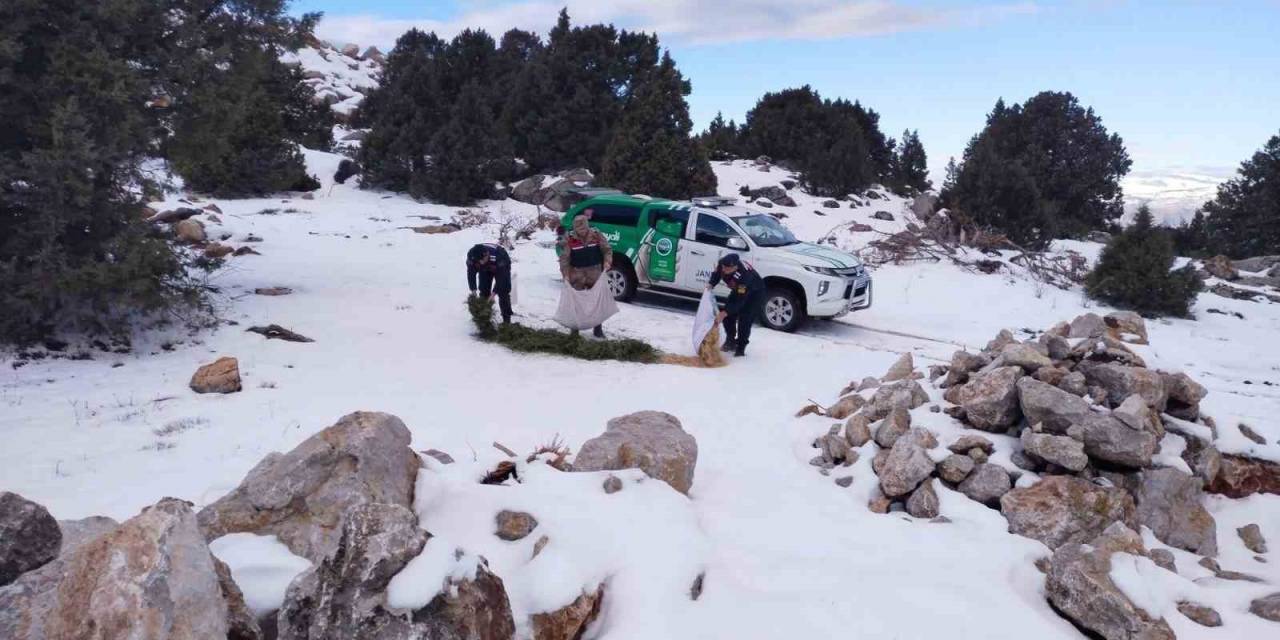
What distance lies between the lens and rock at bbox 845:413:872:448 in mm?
7031

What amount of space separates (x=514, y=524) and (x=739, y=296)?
22.6 feet

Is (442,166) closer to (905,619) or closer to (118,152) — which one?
(118,152)

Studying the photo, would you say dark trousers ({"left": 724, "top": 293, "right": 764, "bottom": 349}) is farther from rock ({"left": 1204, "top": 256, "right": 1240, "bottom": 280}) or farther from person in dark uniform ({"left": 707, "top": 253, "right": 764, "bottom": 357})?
rock ({"left": 1204, "top": 256, "right": 1240, "bottom": 280})

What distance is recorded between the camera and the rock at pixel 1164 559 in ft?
16.9

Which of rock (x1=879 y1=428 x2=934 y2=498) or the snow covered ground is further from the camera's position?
rock (x1=879 y1=428 x2=934 y2=498)

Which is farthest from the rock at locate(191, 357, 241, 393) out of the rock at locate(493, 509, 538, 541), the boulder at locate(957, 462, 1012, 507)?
the boulder at locate(957, 462, 1012, 507)

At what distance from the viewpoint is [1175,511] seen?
592 cm

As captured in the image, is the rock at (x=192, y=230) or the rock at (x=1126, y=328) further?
the rock at (x=192, y=230)

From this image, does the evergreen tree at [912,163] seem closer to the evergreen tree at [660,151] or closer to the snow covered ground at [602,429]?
the evergreen tree at [660,151]

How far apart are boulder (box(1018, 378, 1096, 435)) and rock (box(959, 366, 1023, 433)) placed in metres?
0.13

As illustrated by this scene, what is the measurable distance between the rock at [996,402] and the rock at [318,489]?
471 cm

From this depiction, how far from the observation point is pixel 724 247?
12867mm

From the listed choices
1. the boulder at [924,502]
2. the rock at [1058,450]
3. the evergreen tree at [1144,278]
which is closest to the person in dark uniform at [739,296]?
the boulder at [924,502]

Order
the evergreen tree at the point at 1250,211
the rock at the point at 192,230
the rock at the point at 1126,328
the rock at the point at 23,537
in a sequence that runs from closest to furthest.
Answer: the rock at the point at 23,537, the rock at the point at 1126,328, the rock at the point at 192,230, the evergreen tree at the point at 1250,211
